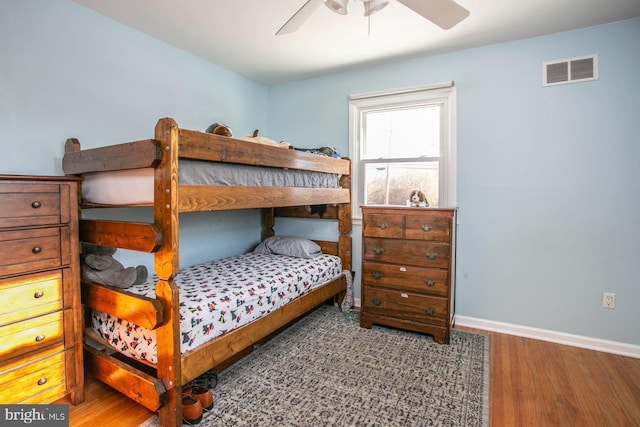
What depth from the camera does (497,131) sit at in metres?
2.75

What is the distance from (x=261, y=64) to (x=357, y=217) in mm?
1690

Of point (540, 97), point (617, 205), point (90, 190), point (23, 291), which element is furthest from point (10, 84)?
point (617, 205)

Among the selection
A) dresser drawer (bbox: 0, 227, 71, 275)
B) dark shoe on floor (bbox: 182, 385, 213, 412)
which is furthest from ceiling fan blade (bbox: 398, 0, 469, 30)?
dark shoe on floor (bbox: 182, 385, 213, 412)

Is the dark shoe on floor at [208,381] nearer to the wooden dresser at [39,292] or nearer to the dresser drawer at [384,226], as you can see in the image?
the wooden dresser at [39,292]

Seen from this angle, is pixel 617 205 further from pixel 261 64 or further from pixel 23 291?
pixel 23 291

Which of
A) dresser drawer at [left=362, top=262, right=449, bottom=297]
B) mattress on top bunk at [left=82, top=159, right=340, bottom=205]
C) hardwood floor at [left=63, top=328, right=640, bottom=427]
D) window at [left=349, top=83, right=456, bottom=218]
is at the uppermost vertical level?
window at [left=349, top=83, right=456, bottom=218]

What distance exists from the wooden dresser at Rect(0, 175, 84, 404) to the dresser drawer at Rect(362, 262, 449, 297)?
196 cm

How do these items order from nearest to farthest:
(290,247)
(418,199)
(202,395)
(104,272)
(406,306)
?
(202,395)
(104,272)
(406,306)
(418,199)
(290,247)

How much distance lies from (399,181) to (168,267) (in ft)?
7.44

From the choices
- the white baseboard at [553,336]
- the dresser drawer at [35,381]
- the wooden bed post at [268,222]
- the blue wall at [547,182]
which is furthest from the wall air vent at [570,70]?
the dresser drawer at [35,381]

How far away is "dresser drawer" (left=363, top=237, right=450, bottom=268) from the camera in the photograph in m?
2.55

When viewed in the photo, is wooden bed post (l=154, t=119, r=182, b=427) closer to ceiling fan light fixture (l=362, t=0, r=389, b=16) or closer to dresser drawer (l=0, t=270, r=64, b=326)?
dresser drawer (l=0, t=270, r=64, b=326)

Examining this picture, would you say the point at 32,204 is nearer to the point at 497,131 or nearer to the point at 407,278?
the point at 407,278

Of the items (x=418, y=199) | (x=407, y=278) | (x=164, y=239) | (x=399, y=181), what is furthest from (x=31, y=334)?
(x=399, y=181)
